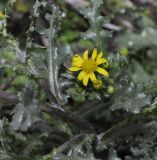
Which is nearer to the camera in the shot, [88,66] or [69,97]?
[88,66]

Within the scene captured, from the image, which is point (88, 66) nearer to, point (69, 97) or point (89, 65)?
point (89, 65)

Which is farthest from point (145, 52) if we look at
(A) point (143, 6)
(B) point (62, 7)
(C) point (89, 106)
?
(C) point (89, 106)

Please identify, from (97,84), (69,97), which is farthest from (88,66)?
(69,97)

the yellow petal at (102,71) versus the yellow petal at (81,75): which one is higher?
the yellow petal at (102,71)

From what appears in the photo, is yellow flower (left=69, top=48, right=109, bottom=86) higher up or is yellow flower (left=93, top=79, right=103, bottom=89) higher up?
yellow flower (left=69, top=48, right=109, bottom=86)

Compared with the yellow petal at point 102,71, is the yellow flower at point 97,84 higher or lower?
lower

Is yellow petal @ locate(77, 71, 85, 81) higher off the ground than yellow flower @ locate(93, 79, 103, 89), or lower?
higher
